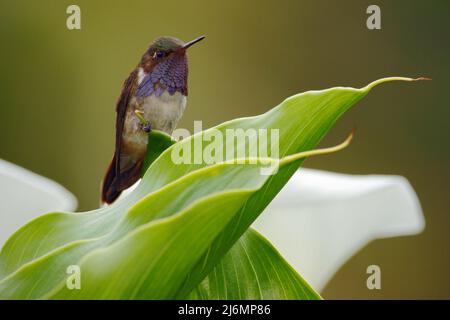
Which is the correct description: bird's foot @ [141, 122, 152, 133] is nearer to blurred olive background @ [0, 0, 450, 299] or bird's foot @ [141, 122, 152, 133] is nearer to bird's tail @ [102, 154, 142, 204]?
bird's tail @ [102, 154, 142, 204]

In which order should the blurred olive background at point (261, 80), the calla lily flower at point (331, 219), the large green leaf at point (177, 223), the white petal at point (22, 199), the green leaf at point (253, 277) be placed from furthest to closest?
1. the blurred olive background at point (261, 80)
2. the calla lily flower at point (331, 219)
3. the white petal at point (22, 199)
4. the green leaf at point (253, 277)
5. the large green leaf at point (177, 223)

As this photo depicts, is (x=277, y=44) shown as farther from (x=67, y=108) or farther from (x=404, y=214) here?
(x=404, y=214)

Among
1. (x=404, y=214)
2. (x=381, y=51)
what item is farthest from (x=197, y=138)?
(x=381, y=51)

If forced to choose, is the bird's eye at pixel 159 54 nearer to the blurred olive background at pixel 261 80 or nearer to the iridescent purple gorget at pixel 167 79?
the iridescent purple gorget at pixel 167 79

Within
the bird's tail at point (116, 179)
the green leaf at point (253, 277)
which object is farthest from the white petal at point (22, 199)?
the green leaf at point (253, 277)

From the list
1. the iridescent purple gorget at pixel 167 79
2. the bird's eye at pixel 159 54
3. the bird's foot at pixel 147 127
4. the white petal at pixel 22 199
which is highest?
the bird's eye at pixel 159 54
